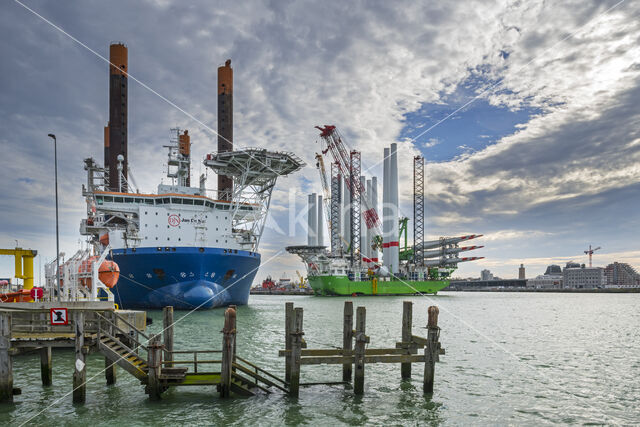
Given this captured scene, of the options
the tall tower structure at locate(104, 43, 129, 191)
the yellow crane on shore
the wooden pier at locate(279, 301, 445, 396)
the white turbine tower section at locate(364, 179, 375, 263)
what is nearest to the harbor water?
the wooden pier at locate(279, 301, 445, 396)

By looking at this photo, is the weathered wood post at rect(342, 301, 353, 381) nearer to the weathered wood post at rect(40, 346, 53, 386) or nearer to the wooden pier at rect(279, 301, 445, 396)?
the wooden pier at rect(279, 301, 445, 396)

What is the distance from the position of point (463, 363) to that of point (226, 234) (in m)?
31.6

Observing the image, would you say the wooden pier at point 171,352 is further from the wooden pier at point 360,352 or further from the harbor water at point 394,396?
the harbor water at point 394,396

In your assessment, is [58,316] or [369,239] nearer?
[58,316]

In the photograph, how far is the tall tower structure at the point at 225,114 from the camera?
63.7 meters

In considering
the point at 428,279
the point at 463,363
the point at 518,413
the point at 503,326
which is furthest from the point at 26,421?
the point at 428,279

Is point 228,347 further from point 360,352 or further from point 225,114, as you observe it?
point 225,114

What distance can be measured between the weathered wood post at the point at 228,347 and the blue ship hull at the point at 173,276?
27.0 metres

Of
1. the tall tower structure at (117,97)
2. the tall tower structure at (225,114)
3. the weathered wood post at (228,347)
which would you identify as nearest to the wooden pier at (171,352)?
the weathered wood post at (228,347)

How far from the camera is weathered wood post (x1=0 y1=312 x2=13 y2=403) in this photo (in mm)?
12281

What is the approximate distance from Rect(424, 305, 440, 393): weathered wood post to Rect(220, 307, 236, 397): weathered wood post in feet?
19.3

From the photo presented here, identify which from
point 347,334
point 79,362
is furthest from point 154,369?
point 347,334

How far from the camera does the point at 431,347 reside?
13758 mm

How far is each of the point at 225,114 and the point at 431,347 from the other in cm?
5623
